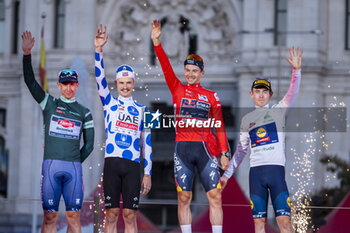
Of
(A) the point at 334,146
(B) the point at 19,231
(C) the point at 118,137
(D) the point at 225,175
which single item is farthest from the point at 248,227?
(A) the point at 334,146

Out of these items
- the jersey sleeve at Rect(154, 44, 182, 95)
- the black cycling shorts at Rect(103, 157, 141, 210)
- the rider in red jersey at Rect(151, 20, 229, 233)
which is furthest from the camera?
the jersey sleeve at Rect(154, 44, 182, 95)

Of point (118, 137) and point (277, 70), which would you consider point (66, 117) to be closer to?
point (118, 137)

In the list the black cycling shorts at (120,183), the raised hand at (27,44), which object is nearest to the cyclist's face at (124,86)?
the black cycling shorts at (120,183)

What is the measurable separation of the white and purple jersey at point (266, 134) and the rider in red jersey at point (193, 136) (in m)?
0.25

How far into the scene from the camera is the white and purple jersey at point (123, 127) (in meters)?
7.15

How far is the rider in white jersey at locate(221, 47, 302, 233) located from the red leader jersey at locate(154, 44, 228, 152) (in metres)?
0.30

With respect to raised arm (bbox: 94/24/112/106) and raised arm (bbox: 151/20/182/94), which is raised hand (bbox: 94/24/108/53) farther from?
raised arm (bbox: 151/20/182/94)

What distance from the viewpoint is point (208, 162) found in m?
7.19

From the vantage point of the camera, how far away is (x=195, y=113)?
7312 mm

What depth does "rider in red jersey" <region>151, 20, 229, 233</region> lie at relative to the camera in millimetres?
7121

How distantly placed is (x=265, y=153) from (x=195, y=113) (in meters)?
0.90

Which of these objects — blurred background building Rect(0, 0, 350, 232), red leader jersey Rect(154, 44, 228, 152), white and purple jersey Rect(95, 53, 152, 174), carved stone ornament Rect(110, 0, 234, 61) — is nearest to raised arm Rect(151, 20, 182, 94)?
red leader jersey Rect(154, 44, 228, 152)

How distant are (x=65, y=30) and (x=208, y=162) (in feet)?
66.6

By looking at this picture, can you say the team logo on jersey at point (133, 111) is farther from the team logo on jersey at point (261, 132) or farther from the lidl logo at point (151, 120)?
the team logo on jersey at point (261, 132)
